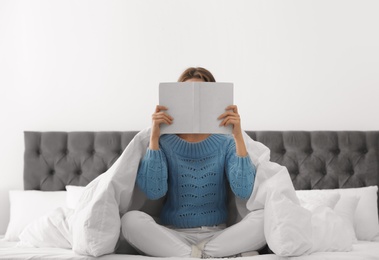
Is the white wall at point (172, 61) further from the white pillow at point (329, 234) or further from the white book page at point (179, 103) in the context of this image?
the white book page at point (179, 103)

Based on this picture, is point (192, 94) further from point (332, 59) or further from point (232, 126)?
point (332, 59)

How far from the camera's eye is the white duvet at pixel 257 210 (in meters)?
2.63

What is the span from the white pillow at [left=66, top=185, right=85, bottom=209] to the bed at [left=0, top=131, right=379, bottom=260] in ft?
0.20

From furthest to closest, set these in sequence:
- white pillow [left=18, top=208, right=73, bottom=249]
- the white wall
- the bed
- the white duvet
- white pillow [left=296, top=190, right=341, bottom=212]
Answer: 1. the white wall
2. the bed
3. white pillow [left=296, top=190, right=341, bottom=212]
4. white pillow [left=18, top=208, right=73, bottom=249]
5. the white duvet

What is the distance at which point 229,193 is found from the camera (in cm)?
313

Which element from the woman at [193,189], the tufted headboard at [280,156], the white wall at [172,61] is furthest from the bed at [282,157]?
the woman at [193,189]

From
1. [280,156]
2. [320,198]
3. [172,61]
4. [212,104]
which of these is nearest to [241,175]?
[212,104]

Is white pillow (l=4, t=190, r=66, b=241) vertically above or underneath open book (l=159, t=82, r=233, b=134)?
underneath

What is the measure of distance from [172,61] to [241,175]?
5.32 ft

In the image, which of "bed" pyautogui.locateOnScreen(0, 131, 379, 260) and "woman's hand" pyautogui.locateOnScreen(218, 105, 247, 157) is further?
"bed" pyautogui.locateOnScreen(0, 131, 379, 260)

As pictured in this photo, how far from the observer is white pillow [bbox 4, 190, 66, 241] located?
13.1ft

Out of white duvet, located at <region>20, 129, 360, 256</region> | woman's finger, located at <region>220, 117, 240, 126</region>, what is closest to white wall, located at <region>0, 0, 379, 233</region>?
white duvet, located at <region>20, 129, 360, 256</region>

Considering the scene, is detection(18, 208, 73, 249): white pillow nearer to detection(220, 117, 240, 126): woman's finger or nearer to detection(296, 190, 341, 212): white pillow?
detection(220, 117, 240, 126): woman's finger

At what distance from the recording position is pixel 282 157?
13.4 feet
